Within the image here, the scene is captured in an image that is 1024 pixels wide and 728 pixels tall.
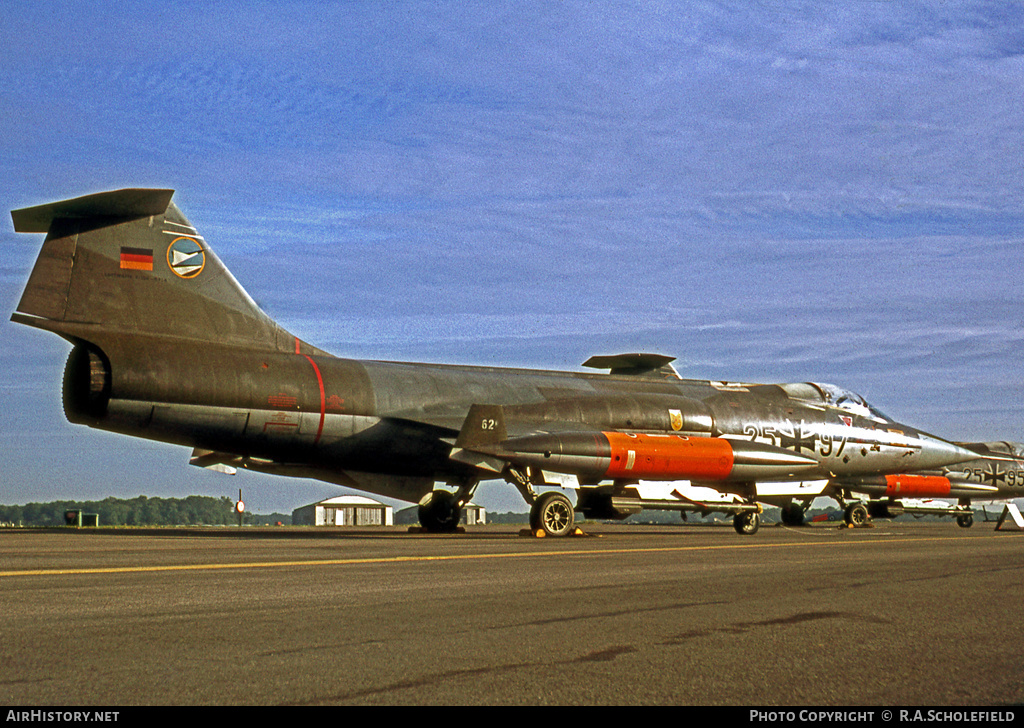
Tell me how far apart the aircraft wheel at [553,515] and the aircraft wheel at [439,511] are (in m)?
3.47

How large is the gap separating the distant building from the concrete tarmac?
4638cm

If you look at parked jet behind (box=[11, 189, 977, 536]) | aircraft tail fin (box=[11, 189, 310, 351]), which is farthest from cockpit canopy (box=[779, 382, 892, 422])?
aircraft tail fin (box=[11, 189, 310, 351])

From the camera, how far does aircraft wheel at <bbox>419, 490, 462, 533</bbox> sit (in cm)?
2295

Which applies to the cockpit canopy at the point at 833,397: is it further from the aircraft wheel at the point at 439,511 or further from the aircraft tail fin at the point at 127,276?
the aircraft tail fin at the point at 127,276

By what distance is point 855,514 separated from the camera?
33562 mm

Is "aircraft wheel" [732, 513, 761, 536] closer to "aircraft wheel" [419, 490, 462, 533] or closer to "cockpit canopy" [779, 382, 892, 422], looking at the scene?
"cockpit canopy" [779, 382, 892, 422]

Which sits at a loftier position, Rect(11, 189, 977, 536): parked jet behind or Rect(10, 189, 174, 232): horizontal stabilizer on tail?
Rect(10, 189, 174, 232): horizontal stabilizer on tail

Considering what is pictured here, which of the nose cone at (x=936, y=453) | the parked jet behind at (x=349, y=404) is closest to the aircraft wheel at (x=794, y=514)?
the nose cone at (x=936, y=453)

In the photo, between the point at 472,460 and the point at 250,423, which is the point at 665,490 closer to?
the point at 472,460

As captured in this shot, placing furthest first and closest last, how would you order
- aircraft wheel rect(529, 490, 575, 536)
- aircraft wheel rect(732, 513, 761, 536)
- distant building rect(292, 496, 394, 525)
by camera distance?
distant building rect(292, 496, 394, 525) < aircraft wheel rect(732, 513, 761, 536) < aircraft wheel rect(529, 490, 575, 536)

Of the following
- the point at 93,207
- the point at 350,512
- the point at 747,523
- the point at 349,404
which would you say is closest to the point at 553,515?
the point at 349,404

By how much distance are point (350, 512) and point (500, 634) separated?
54.0 meters
